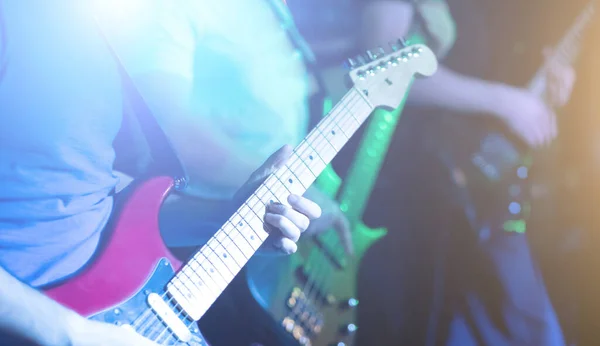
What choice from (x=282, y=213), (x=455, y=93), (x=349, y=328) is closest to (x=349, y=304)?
(x=349, y=328)

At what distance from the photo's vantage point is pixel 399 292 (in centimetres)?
112

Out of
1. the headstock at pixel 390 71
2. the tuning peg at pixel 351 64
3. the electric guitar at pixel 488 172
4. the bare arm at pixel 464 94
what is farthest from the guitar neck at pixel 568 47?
the tuning peg at pixel 351 64

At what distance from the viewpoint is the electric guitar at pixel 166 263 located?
692mm

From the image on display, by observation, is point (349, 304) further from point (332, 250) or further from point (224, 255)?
point (224, 255)

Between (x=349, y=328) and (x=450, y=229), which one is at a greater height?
(x=450, y=229)

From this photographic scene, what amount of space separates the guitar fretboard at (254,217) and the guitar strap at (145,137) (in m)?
0.12

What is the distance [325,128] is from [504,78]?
0.53m

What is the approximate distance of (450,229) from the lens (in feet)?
3.82

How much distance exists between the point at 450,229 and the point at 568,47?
21.5 inches

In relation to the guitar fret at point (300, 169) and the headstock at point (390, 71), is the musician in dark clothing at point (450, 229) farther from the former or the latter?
the guitar fret at point (300, 169)

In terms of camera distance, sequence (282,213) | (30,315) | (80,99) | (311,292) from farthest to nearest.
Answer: (311,292)
(282,213)
(80,99)
(30,315)

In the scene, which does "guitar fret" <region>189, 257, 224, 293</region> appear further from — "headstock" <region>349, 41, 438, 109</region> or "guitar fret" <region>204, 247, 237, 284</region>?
"headstock" <region>349, 41, 438, 109</region>

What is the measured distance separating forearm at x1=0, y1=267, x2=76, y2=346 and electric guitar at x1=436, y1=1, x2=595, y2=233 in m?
0.84

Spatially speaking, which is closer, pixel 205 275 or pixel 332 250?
pixel 205 275
